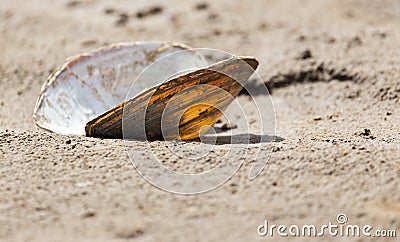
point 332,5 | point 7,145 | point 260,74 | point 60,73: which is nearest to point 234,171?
point 7,145

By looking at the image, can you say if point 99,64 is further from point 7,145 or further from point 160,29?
point 160,29

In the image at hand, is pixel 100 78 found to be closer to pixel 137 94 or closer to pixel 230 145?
pixel 137 94

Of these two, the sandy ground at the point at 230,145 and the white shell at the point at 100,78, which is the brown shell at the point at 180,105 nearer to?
the sandy ground at the point at 230,145

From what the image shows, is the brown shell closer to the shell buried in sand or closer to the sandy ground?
the shell buried in sand

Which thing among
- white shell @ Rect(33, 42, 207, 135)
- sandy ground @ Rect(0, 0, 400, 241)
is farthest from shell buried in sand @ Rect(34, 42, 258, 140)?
sandy ground @ Rect(0, 0, 400, 241)

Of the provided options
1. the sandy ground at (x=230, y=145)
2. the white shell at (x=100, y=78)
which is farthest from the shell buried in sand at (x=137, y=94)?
the sandy ground at (x=230, y=145)

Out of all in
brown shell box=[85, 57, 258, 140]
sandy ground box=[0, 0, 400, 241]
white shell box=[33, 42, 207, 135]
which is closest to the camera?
sandy ground box=[0, 0, 400, 241]

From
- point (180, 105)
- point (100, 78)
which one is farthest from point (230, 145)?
point (100, 78)
